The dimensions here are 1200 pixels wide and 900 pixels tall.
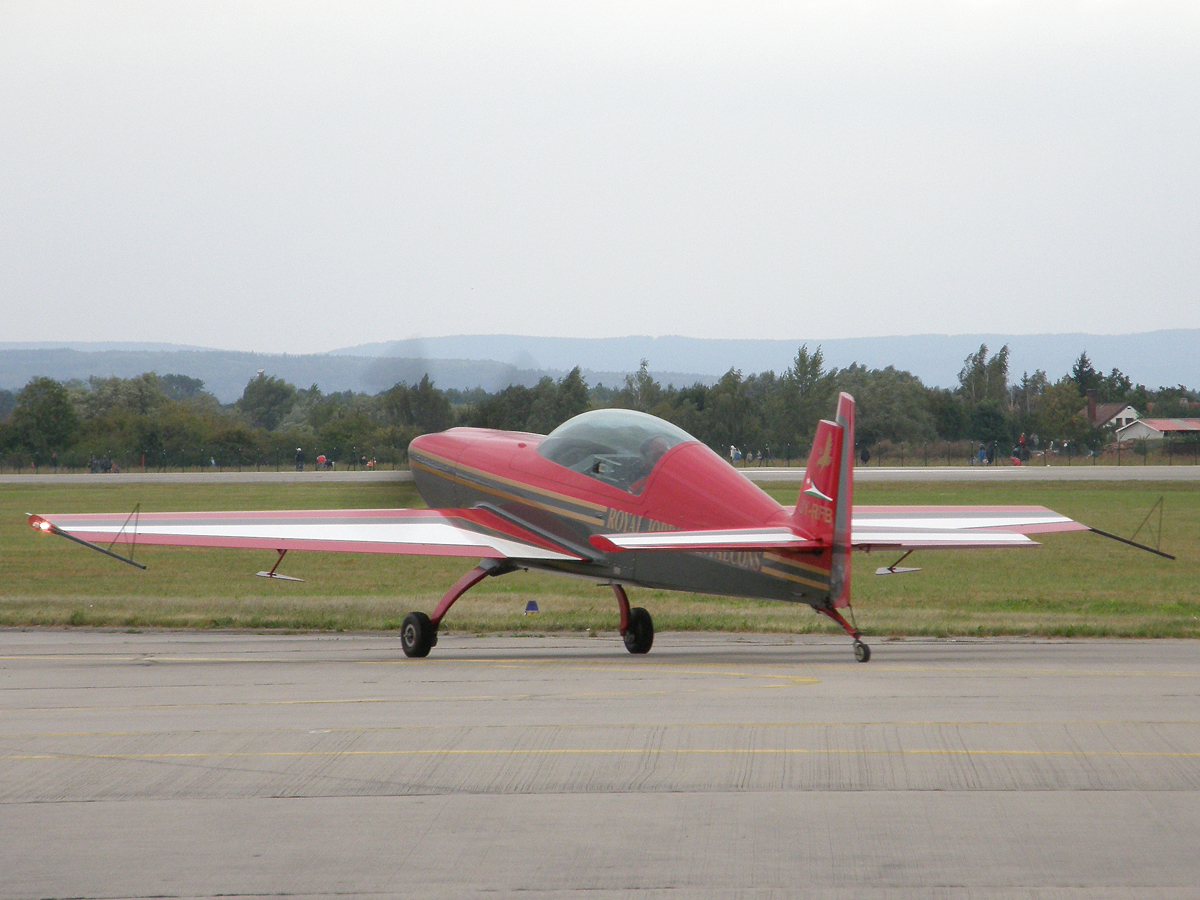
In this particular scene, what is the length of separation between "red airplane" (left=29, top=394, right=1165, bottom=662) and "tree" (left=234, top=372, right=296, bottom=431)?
111 metres

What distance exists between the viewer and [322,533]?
47.3ft

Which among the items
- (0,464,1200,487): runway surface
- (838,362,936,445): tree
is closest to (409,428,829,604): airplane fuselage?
Result: (0,464,1200,487): runway surface

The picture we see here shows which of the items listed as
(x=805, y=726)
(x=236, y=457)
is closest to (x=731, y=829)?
(x=805, y=726)

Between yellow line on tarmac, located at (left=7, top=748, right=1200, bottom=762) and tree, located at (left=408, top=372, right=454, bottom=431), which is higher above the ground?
tree, located at (left=408, top=372, right=454, bottom=431)

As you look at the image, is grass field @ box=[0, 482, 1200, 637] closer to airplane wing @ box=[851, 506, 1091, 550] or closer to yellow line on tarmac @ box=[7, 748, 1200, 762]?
airplane wing @ box=[851, 506, 1091, 550]

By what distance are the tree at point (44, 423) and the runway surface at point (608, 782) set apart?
83828 mm

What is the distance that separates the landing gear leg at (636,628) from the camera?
1386 centimetres

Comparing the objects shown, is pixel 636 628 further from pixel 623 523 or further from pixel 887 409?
pixel 887 409

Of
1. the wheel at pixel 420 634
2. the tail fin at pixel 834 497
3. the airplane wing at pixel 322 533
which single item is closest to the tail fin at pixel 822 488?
the tail fin at pixel 834 497

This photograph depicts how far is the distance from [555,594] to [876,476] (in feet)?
138

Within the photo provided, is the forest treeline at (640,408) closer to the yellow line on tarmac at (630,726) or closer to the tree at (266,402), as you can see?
the tree at (266,402)

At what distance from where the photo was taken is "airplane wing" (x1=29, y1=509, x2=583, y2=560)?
45.4 ft

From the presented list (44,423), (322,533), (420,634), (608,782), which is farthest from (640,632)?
(44,423)

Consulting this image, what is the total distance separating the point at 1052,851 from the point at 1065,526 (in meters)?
8.87
